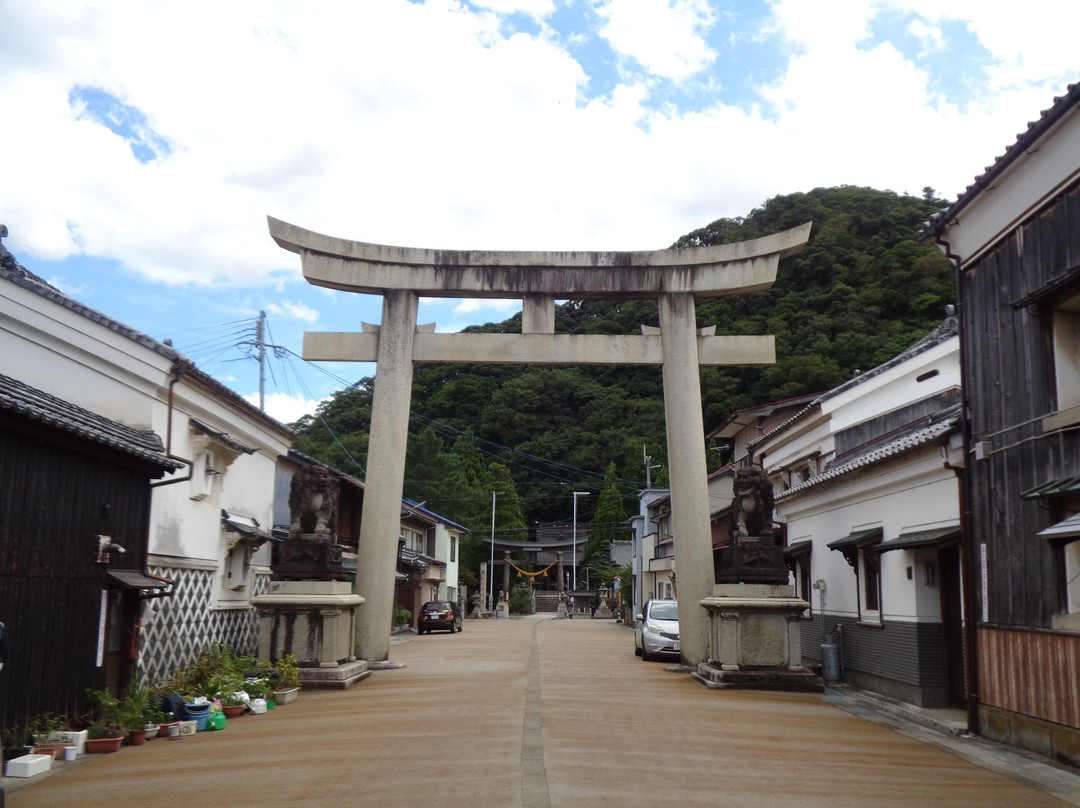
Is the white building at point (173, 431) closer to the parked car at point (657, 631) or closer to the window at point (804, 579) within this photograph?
the parked car at point (657, 631)

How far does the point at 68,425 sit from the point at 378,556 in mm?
9053

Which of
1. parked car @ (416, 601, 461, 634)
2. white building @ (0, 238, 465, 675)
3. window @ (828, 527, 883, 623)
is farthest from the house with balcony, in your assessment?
parked car @ (416, 601, 461, 634)

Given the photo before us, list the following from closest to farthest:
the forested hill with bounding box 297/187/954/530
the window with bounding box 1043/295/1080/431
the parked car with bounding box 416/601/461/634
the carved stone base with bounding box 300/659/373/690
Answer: the window with bounding box 1043/295/1080/431, the carved stone base with bounding box 300/659/373/690, the parked car with bounding box 416/601/461/634, the forested hill with bounding box 297/187/954/530

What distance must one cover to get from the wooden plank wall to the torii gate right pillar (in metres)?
7.32

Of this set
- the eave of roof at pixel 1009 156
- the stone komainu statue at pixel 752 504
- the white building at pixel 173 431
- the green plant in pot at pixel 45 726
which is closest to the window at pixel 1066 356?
the eave of roof at pixel 1009 156

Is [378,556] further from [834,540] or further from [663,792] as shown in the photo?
[663,792]

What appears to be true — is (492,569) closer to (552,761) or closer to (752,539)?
(752,539)

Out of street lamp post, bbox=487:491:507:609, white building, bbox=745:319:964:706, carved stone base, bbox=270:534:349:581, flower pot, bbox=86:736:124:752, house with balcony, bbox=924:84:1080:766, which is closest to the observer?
house with balcony, bbox=924:84:1080:766

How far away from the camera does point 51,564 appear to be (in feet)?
32.8

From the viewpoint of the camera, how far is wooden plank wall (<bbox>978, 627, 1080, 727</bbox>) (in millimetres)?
8891

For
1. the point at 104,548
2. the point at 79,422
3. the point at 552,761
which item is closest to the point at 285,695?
the point at 104,548

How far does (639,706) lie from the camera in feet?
43.0

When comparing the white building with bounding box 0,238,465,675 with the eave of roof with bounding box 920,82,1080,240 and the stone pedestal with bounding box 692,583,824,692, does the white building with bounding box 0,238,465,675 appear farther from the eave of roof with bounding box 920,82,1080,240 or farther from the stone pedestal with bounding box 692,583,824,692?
the eave of roof with bounding box 920,82,1080,240

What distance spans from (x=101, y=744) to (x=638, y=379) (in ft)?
203
